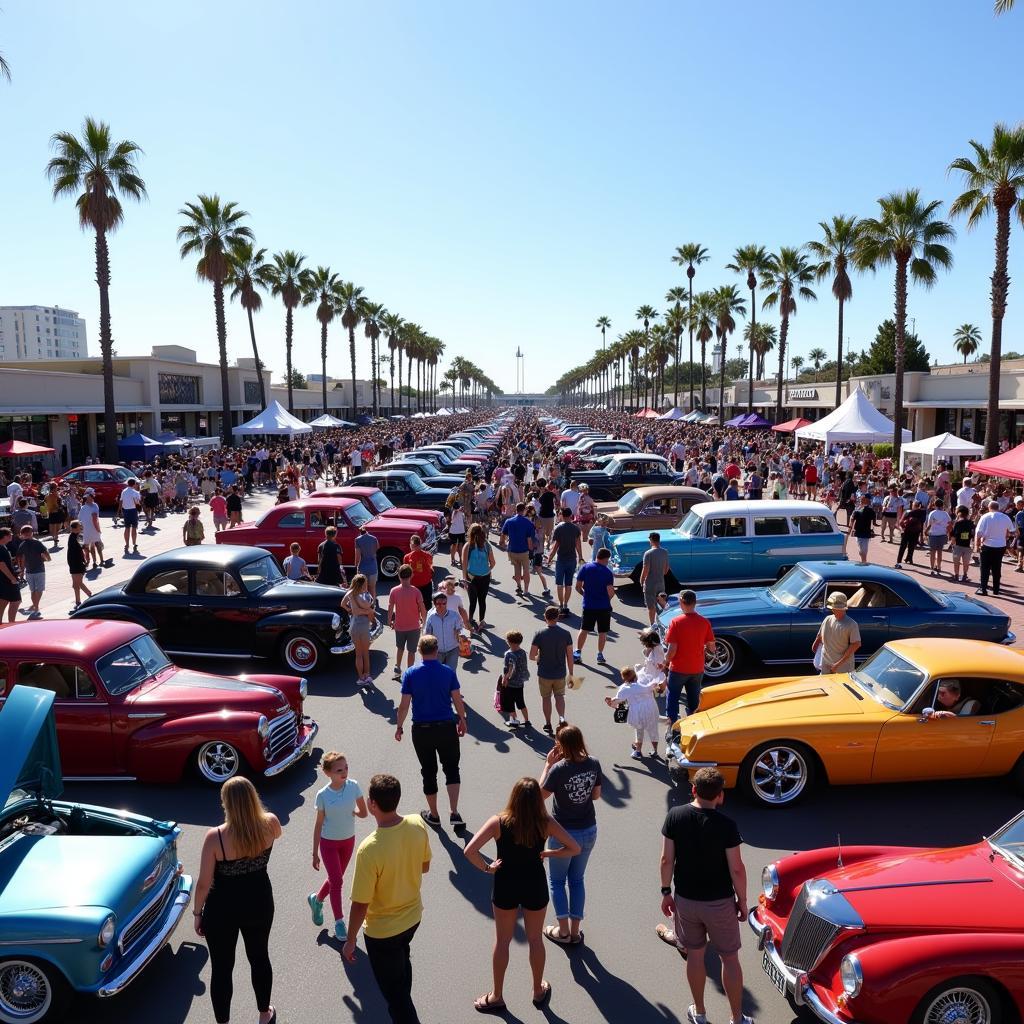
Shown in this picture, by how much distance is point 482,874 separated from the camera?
5902mm

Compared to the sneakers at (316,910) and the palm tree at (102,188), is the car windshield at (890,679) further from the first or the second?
the palm tree at (102,188)

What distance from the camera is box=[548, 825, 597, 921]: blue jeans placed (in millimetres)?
4941

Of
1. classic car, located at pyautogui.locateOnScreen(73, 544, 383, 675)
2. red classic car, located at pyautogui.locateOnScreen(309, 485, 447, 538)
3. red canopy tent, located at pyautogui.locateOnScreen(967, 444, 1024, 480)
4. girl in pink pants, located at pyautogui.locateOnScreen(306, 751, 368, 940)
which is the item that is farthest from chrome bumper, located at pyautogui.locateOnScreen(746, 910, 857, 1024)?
red canopy tent, located at pyautogui.locateOnScreen(967, 444, 1024, 480)

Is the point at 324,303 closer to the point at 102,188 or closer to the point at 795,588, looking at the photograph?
the point at 102,188

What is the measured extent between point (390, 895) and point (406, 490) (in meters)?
16.8

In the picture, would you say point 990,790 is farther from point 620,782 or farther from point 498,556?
point 498,556

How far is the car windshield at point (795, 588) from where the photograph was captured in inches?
387

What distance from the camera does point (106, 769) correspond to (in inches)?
278

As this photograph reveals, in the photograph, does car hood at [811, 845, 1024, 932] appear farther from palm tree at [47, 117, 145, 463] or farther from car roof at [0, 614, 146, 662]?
palm tree at [47, 117, 145, 463]

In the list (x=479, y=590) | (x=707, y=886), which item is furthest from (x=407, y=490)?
(x=707, y=886)

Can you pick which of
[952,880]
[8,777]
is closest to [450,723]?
[8,777]

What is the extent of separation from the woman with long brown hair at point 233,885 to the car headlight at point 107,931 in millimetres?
500

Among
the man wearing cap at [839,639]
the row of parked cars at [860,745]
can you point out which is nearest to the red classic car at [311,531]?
the row of parked cars at [860,745]

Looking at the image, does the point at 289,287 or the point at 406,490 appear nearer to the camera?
the point at 406,490
